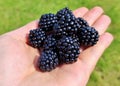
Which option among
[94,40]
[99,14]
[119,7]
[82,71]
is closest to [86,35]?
[94,40]

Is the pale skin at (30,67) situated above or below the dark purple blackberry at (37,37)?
below

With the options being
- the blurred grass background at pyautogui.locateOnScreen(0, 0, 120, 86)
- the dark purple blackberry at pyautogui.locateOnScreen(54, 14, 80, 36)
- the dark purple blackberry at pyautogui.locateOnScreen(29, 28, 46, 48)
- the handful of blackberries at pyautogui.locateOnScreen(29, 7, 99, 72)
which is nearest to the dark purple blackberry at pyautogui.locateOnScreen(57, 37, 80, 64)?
the handful of blackberries at pyautogui.locateOnScreen(29, 7, 99, 72)

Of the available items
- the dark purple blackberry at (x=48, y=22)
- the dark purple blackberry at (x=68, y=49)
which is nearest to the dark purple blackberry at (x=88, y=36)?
the dark purple blackberry at (x=68, y=49)

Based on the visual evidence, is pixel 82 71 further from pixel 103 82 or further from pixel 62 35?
pixel 103 82

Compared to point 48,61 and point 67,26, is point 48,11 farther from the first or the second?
point 48,61

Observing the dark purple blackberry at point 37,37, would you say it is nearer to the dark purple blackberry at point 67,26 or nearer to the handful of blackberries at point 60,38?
the handful of blackberries at point 60,38

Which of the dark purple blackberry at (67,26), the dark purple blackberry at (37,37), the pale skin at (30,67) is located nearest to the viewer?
the pale skin at (30,67)

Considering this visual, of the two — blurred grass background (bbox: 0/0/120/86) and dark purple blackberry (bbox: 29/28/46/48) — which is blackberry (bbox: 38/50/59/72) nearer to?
dark purple blackberry (bbox: 29/28/46/48)
